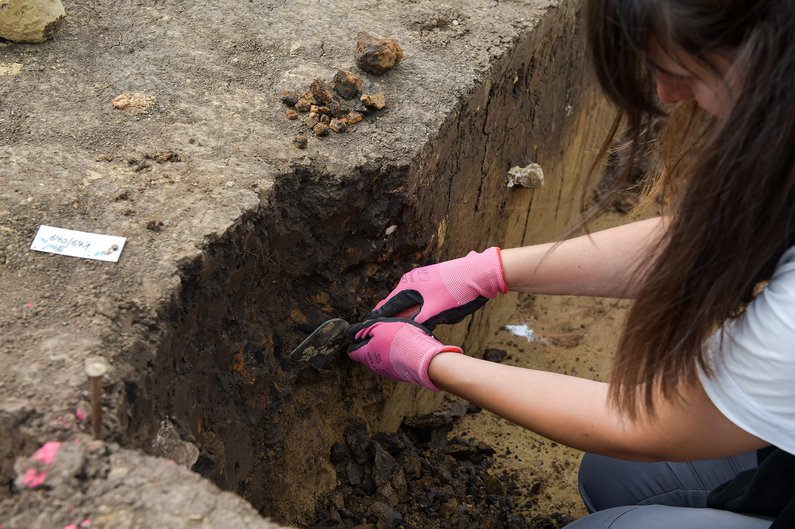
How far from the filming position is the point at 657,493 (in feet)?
5.86

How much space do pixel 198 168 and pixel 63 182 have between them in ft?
0.88

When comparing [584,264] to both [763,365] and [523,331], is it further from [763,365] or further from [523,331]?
[523,331]

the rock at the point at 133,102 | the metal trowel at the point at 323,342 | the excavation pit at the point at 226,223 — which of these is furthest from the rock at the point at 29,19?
the metal trowel at the point at 323,342

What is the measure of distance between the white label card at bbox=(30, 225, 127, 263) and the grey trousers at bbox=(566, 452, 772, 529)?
1.07 m

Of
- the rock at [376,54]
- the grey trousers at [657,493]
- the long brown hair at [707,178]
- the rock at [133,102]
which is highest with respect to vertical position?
the long brown hair at [707,178]

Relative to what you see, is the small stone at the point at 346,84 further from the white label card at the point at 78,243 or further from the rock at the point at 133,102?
the white label card at the point at 78,243

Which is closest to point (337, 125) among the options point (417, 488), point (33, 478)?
point (417, 488)

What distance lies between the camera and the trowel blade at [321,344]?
5.96 ft

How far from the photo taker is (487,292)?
5.99 ft

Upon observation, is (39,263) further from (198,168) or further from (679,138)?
(679,138)

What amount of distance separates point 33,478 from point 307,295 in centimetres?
90

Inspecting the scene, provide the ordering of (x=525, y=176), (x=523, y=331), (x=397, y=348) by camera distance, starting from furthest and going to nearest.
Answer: (x=523, y=331), (x=525, y=176), (x=397, y=348)

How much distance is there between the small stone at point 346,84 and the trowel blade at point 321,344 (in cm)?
55

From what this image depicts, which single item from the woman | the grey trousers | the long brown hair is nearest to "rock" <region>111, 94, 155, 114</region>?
the woman
